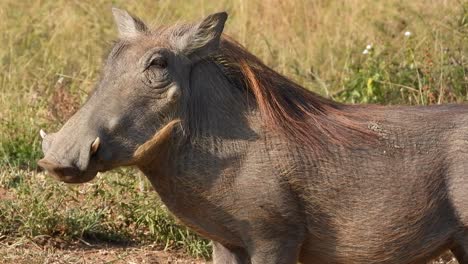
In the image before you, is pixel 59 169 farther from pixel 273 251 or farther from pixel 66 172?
pixel 273 251

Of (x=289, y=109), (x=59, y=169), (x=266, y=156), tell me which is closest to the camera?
(x=59, y=169)

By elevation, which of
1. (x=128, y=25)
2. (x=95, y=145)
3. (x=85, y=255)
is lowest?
(x=85, y=255)

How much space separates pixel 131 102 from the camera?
14.5ft

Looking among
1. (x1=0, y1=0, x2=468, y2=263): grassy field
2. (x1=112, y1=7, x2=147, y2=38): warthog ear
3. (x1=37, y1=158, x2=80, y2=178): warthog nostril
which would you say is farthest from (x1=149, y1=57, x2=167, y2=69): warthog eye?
(x1=0, y1=0, x2=468, y2=263): grassy field

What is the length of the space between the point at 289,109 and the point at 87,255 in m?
1.58

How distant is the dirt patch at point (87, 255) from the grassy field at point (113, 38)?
0.04 metres

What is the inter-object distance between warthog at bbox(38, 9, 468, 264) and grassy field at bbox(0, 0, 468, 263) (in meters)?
1.26

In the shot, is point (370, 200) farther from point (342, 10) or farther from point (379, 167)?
point (342, 10)

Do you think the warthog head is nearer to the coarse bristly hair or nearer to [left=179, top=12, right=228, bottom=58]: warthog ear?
[left=179, top=12, right=228, bottom=58]: warthog ear

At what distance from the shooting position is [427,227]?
464 cm

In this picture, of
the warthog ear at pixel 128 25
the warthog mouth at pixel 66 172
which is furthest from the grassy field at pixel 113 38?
the warthog mouth at pixel 66 172

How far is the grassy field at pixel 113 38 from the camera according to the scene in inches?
232

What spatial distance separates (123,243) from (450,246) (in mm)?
1911

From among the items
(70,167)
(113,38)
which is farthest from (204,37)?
(113,38)
